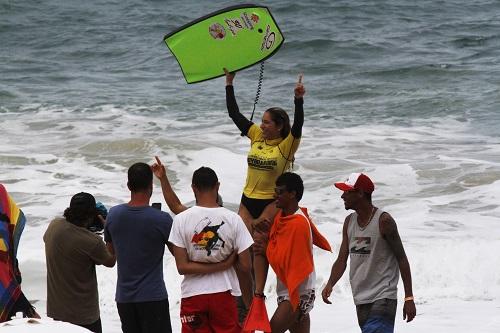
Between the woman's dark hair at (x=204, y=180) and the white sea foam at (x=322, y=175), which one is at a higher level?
the woman's dark hair at (x=204, y=180)

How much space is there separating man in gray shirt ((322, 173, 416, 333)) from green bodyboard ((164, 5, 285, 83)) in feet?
5.35

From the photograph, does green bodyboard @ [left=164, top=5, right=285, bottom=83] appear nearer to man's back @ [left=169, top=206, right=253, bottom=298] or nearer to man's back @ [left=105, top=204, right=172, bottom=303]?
man's back @ [left=105, top=204, right=172, bottom=303]

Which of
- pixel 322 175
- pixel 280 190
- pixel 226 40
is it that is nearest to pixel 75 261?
pixel 280 190

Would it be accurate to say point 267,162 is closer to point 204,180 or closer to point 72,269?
point 204,180

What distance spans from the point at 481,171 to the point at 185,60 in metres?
8.50

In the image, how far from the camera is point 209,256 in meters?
5.70

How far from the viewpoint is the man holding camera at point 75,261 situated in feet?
20.2

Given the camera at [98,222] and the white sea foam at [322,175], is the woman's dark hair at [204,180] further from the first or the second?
the white sea foam at [322,175]

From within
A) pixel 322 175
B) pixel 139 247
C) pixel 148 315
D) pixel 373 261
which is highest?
pixel 139 247

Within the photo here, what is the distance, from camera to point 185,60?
7.37 metres

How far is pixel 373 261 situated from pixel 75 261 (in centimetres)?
176

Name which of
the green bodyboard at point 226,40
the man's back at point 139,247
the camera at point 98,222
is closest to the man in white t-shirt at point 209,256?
the man's back at point 139,247

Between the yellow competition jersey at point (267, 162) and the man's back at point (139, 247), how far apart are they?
4.25 feet

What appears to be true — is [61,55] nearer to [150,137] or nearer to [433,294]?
[150,137]
